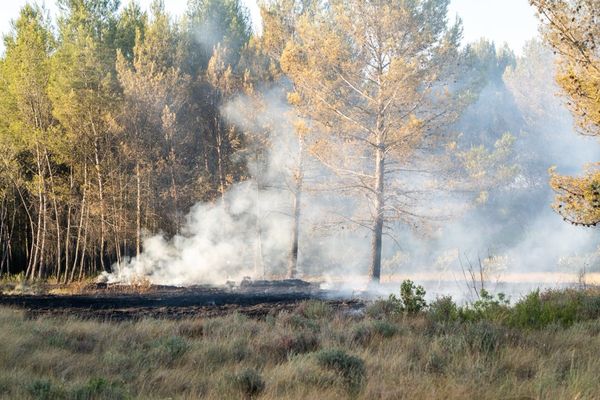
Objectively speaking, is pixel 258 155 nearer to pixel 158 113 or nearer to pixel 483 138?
pixel 158 113

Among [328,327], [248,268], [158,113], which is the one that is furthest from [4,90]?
[328,327]

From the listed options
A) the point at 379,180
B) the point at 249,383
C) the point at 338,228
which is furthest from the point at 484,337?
the point at 338,228

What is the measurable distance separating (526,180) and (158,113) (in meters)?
25.9

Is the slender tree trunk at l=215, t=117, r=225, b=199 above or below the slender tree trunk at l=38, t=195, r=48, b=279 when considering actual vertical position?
above

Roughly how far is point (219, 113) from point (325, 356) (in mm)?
24579

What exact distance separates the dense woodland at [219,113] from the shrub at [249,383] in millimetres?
9398

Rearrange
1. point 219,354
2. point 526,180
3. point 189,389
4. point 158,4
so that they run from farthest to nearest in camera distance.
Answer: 1. point 526,180
2. point 158,4
3. point 219,354
4. point 189,389

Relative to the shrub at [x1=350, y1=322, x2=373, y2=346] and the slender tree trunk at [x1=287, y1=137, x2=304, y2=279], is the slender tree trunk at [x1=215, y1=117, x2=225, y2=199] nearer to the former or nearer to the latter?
the slender tree trunk at [x1=287, y1=137, x2=304, y2=279]

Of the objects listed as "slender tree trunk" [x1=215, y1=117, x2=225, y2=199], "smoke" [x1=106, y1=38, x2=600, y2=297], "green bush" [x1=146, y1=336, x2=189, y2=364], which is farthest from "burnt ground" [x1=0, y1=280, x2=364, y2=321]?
"slender tree trunk" [x1=215, y1=117, x2=225, y2=199]

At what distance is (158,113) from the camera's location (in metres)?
27.9

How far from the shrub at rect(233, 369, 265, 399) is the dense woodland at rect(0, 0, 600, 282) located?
940 cm

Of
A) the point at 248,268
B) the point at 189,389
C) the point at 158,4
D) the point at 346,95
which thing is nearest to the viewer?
the point at 189,389

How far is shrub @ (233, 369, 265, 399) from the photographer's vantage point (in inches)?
244

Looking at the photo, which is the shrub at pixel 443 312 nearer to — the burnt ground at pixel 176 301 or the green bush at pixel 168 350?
the burnt ground at pixel 176 301
